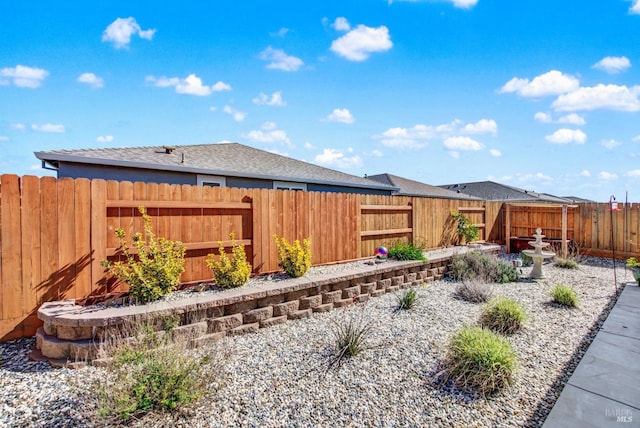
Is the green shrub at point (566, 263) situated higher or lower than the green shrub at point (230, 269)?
lower

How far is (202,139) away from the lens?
39.5 feet

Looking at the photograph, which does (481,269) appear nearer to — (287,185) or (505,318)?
(505,318)

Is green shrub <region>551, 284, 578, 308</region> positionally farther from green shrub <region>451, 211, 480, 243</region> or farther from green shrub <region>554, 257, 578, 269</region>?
green shrub <region>451, 211, 480, 243</region>

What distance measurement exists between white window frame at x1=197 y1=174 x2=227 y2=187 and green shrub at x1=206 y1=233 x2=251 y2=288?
441 cm

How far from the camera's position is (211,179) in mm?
8633

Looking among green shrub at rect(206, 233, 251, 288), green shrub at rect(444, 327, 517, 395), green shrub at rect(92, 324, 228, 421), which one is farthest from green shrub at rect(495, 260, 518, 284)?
green shrub at rect(92, 324, 228, 421)

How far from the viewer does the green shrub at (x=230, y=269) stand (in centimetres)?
446

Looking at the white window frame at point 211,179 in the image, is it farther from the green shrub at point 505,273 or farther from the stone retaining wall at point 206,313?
the green shrub at point 505,273

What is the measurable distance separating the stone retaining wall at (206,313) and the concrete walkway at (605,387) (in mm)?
3118

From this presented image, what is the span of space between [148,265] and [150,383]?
194cm

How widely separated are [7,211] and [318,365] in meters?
3.89

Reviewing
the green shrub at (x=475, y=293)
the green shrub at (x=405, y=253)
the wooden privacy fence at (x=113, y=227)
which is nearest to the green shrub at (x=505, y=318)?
the green shrub at (x=475, y=293)

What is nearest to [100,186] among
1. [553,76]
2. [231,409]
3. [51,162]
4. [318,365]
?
[231,409]

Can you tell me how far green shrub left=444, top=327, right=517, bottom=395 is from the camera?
2.73 meters
